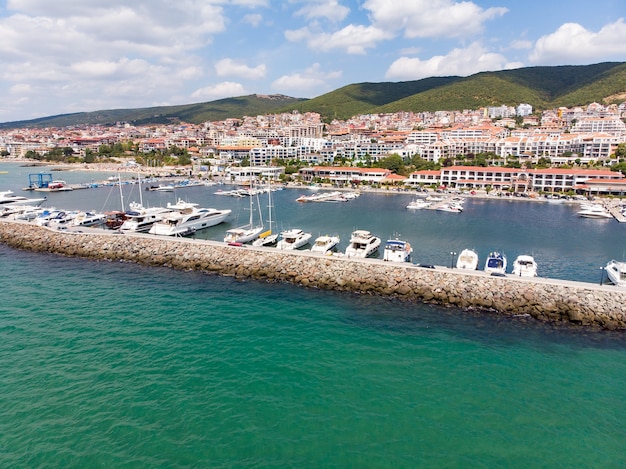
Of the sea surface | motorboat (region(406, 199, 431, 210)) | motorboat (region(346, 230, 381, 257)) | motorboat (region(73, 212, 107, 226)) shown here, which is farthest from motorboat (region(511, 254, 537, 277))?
motorboat (region(73, 212, 107, 226))

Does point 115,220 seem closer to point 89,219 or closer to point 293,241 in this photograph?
point 89,219

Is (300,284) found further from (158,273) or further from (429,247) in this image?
(429,247)

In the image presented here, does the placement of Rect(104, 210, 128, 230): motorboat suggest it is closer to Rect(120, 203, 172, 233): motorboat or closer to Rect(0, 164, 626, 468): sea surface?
Rect(120, 203, 172, 233): motorboat

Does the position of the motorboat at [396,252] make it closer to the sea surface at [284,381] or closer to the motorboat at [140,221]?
the sea surface at [284,381]

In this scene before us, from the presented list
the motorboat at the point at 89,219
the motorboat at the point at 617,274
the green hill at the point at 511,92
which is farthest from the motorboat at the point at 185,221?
the green hill at the point at 511,92

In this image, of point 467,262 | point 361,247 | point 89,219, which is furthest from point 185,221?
point 467,262

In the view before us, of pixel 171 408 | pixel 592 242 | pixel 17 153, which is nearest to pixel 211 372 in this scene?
pixel 171 408
